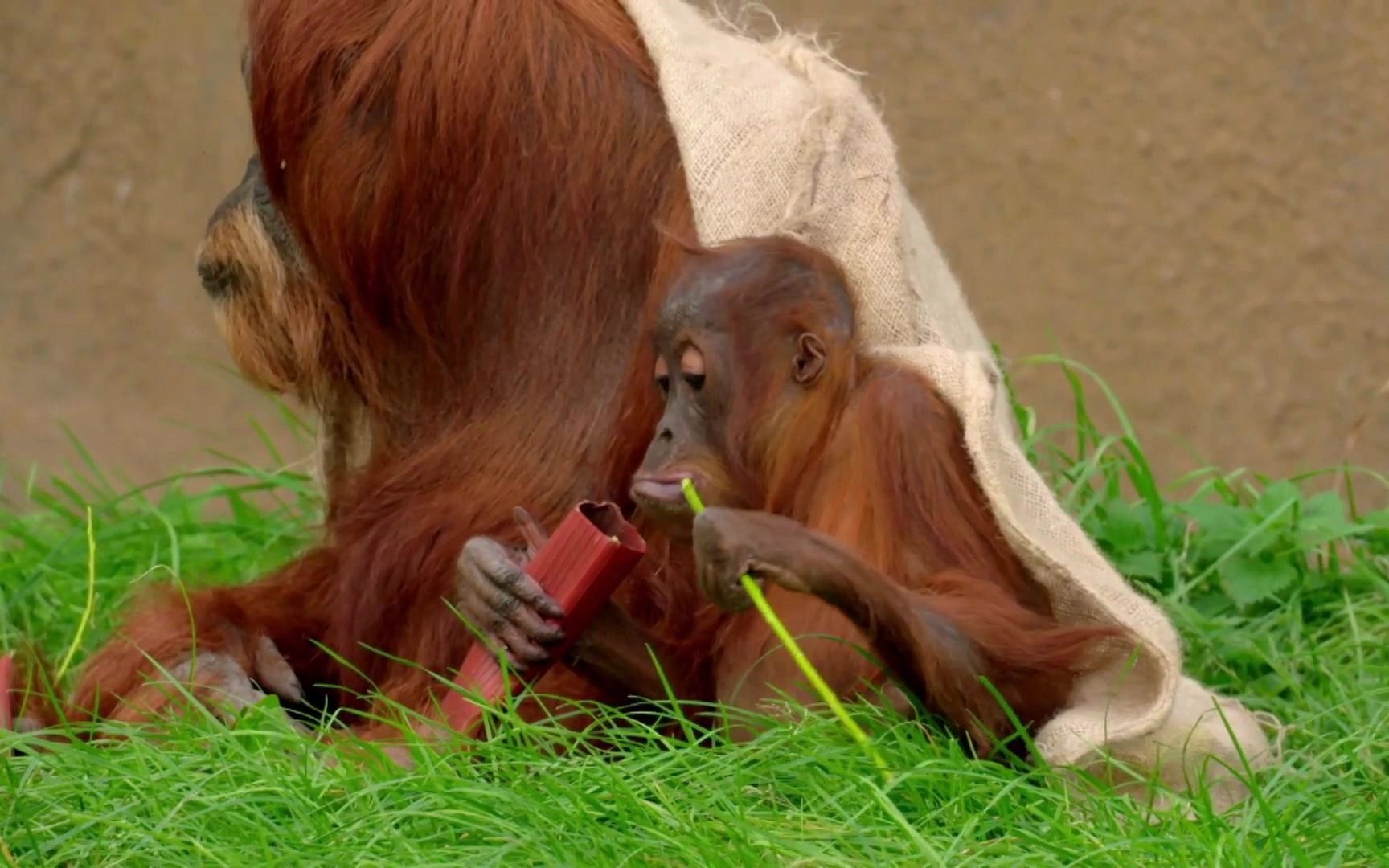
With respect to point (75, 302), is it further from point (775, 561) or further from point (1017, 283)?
point (775, 561)

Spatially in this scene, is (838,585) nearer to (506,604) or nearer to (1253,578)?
(506,604)

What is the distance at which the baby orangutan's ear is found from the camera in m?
2.36

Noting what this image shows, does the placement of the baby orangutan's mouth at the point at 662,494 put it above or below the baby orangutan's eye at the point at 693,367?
below

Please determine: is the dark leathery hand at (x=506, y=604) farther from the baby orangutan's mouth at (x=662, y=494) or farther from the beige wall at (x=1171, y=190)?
the beige wall at (x=1171, y=190)

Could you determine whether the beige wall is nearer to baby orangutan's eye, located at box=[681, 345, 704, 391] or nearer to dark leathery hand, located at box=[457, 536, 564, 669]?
dark leathery hand, located at box=[457, 536, 564, 669]

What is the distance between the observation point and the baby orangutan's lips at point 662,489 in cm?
229

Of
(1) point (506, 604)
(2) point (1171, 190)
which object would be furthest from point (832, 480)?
(2) point (1171, 190)

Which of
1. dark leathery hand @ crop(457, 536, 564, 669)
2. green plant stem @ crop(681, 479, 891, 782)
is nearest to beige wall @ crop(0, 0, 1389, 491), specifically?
dark leathery hand @ crop(457, 536, 564, 669)

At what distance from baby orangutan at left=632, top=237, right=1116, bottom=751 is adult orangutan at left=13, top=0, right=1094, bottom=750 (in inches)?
5.7

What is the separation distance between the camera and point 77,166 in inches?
187

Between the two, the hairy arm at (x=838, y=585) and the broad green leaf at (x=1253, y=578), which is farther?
the broad green leaf at (x=1253, y=578)

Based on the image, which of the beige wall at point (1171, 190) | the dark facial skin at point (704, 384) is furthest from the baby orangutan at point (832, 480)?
the beige wall at point (1171, 190)

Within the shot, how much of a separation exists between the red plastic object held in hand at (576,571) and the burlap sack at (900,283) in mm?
372

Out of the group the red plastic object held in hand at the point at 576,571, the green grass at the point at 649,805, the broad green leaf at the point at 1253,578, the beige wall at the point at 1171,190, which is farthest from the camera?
the beige wall at the point at 1171,190
